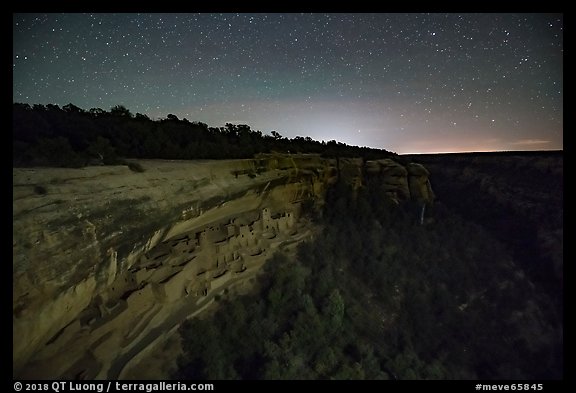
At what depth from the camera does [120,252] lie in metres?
5.38

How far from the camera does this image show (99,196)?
4875 mm

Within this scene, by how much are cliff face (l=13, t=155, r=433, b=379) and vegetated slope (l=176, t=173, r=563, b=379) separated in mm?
1162

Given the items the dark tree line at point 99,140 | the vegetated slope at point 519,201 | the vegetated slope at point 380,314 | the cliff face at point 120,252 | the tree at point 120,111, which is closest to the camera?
the cliff face at point 120,252

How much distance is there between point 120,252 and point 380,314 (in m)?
9.54

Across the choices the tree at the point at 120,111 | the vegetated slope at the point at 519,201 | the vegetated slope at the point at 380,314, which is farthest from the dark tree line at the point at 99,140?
the vegetated slope at the point at 519,201

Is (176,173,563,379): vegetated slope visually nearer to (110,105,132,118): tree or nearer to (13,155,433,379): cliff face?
(13,155,433,379): cliff face

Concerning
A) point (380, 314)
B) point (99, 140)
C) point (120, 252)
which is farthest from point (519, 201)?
point (99, 140)

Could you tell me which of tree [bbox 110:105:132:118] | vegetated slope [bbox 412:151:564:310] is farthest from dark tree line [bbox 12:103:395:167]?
vegetated slope [bbox 412:151:564:310]

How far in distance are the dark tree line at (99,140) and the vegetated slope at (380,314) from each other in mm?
4825

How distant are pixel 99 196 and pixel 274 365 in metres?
5.81

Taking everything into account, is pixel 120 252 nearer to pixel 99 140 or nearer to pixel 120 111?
pixel 99 140

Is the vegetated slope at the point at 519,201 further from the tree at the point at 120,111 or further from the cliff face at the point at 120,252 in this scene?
the tree at the point at 120,111

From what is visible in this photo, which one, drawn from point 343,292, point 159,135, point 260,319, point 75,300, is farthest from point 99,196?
point 343,292

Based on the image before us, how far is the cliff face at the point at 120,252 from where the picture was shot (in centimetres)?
405
